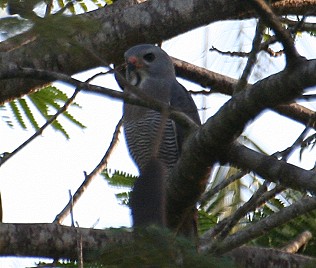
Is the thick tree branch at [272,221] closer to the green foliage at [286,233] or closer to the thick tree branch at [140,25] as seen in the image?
the green foliage at [286,233]

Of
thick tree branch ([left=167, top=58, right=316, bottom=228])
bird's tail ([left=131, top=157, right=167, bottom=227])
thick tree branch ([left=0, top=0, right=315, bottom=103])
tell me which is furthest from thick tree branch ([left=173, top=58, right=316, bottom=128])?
bird's tail ([left=131, top=157, right=167, bottom=227])

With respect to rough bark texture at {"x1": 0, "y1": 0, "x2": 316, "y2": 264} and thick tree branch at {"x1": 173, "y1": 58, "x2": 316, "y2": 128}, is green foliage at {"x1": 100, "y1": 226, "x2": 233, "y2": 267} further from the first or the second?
thick tree branch at {"x1": 173, "y1": 58, "x2": 316, "y2": 128}

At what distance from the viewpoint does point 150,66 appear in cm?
605

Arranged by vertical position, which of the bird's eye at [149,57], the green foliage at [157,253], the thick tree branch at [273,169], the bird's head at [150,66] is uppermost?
the bird's eye at [149,57]

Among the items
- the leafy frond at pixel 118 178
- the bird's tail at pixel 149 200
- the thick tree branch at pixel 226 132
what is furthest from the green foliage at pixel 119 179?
the bird's tail at pixel 149 200

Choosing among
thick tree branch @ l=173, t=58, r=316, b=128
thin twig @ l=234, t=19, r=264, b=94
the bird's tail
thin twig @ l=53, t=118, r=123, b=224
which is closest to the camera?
the bird's tail

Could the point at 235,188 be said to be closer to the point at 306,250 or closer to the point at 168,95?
the point at 306,250

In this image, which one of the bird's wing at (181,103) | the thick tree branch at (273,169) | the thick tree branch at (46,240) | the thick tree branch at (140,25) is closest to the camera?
the thick tree branch at (273,169)

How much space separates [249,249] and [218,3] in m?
1.46

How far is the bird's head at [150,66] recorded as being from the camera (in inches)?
229

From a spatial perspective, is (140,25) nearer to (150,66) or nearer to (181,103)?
(181,103)

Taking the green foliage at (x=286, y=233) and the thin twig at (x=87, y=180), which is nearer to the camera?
the thin twig at (x=87, y=180)

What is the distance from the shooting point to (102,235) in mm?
3605

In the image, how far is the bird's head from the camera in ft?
19.1
